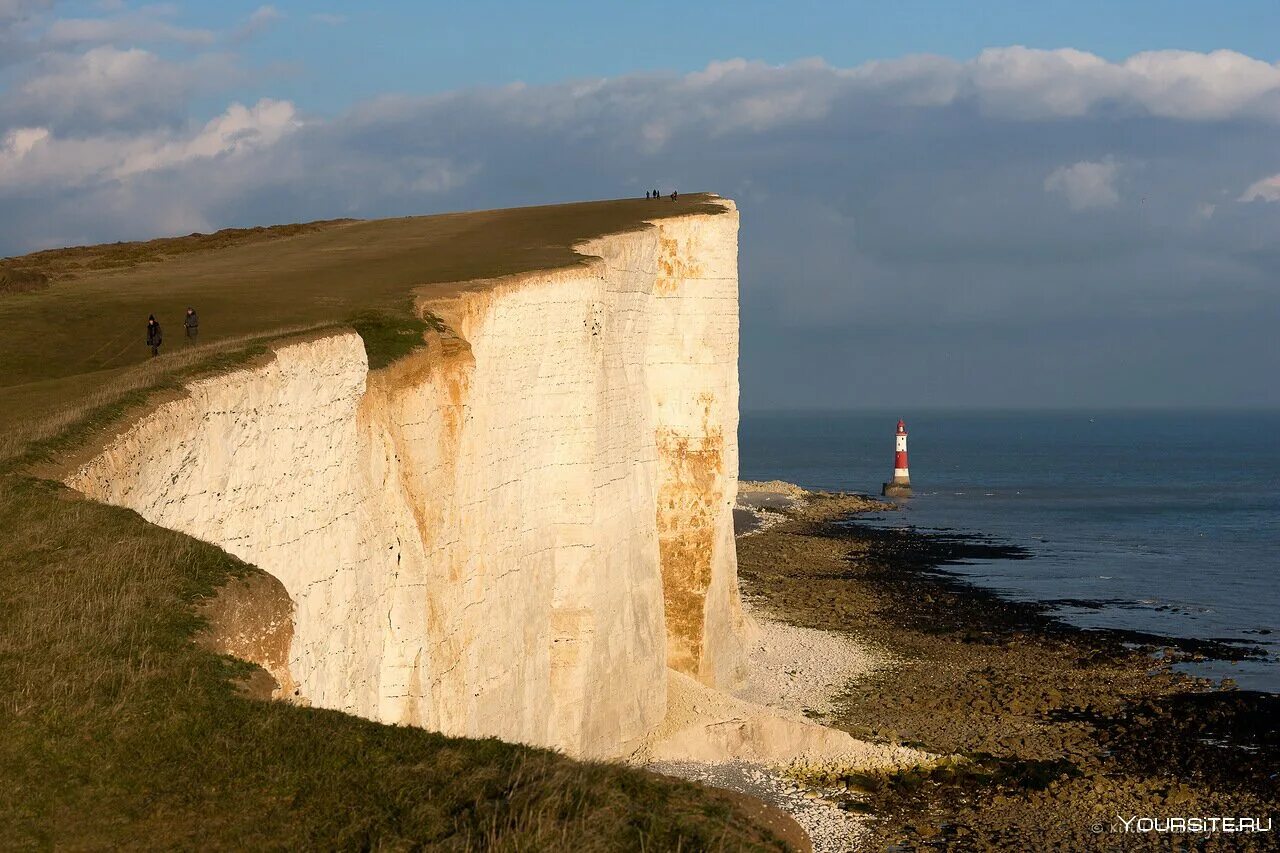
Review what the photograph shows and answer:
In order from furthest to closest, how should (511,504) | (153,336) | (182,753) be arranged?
(511,504), (153,336), (182,753)

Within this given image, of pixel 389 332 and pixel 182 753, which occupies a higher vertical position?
pixel 389 332

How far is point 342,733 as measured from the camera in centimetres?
861

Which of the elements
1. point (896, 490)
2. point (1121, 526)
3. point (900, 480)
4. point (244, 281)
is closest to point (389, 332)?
point (244, 281)

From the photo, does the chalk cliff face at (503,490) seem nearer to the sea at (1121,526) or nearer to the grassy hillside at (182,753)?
the grassy hillside at (182,753)

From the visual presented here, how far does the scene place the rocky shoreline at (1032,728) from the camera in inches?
869

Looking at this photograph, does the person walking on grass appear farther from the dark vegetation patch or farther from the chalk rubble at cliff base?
the chalk rubble at cliff base

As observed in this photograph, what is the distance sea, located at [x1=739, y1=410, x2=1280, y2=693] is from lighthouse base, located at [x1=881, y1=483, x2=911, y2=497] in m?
1.47

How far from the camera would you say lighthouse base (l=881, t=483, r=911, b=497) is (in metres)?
91.1

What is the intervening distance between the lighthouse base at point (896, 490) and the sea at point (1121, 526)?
1.47 metres

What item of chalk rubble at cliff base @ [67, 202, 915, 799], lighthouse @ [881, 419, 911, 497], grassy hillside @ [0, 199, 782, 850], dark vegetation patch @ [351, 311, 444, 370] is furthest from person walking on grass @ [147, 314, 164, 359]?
lighthouse @ [881, 419, 911, 497]

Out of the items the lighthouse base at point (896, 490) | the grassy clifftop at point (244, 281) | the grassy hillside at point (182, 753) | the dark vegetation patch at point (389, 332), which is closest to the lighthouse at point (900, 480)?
the lighthouse base at point (896, 490)

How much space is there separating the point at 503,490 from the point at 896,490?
73131 millimetres

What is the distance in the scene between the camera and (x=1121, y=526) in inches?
3000

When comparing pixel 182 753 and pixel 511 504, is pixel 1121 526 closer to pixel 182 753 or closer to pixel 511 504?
pixel 511 504
